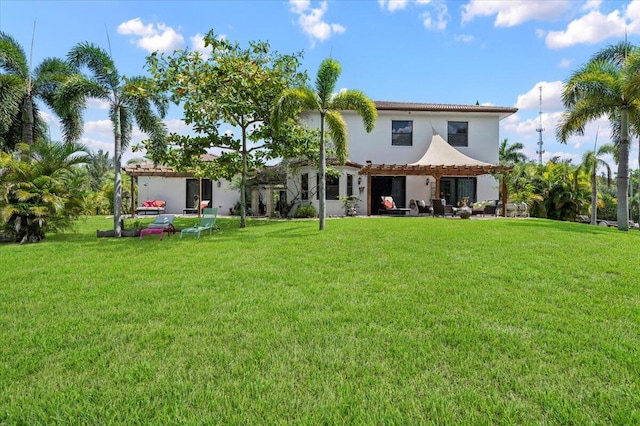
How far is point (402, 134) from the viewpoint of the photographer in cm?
Result: 2444

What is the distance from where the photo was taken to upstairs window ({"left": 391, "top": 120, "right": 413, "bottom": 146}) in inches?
961

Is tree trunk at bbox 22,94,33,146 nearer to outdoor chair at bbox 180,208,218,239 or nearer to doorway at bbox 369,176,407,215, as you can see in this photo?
outdoor chair at bbox 180,208,218,239

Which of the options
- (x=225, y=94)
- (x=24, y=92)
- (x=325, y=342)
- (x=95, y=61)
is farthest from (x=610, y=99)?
(x=24, y=92)

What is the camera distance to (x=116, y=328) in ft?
14.1

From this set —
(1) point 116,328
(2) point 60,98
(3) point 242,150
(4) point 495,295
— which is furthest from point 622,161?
(2) point 60,98

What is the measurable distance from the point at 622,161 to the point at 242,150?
17157mm

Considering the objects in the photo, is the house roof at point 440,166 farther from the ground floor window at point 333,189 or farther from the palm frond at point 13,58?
the palm frond at point 13,58

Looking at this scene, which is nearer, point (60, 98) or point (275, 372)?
point (275, 372)

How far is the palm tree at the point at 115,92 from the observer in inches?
503

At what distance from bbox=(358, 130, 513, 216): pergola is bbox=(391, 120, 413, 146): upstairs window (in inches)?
71.8

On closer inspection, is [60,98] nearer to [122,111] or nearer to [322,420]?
[122,111]

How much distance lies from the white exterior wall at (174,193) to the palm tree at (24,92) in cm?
736

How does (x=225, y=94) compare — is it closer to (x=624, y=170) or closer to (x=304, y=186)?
(x=304, y=186)

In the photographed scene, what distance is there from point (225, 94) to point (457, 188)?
700 inches
